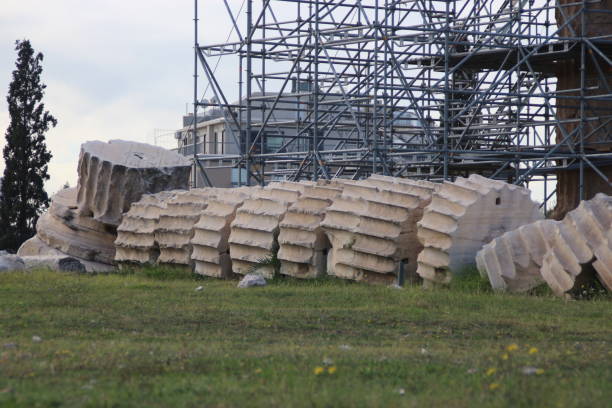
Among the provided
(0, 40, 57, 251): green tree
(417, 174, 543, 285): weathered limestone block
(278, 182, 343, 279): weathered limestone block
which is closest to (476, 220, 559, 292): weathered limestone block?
(417, 174, 543, 285): weathered limestone block

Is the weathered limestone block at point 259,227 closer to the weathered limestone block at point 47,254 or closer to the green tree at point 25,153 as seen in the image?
the weathered limestone block at point 47,254

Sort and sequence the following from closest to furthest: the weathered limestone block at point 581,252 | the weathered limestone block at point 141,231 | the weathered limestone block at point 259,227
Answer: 1. the weathered limestone block at point 581,252
2. the weathered limestone block at point 259,227
3. the weathered limestone block at point 141,231

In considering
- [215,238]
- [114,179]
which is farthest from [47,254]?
[215,238]

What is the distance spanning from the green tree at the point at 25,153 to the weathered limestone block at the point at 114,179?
11782 millimetres

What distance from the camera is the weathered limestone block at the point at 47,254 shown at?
743 inches

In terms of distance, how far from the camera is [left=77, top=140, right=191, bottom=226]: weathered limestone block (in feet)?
62.1

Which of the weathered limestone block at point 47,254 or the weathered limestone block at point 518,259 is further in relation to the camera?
the weathered limestone block at point 47,254

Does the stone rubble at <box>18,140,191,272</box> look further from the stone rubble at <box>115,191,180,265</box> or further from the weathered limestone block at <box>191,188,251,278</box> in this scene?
the weathered limestone block at <box>191,188,251,278</box>

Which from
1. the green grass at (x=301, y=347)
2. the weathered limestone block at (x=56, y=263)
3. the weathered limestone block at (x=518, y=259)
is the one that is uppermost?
the weathered limestone block at (x=518, y=259)

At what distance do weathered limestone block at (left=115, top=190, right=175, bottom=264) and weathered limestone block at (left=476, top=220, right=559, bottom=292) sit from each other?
6602 millimetres

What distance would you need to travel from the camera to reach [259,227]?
15781 millimetres

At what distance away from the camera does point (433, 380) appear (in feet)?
21.1

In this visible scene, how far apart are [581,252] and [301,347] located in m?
4.85

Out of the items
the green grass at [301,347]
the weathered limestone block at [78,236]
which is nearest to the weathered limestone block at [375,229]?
the green grass at [301,347]
